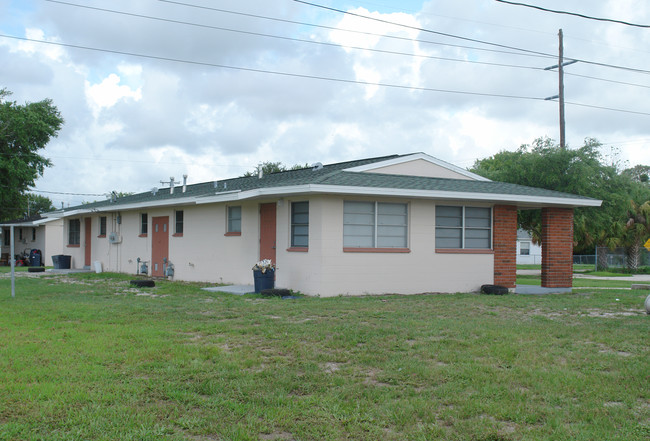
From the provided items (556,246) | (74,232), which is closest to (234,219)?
(556,246)

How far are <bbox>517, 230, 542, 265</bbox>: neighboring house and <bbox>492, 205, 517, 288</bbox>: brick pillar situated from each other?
4105cm

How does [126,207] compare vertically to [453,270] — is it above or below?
above

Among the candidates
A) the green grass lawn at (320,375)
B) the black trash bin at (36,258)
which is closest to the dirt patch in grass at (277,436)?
the green grass lawn at (320,375)

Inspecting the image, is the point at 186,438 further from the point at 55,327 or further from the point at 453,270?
the point at 453,270

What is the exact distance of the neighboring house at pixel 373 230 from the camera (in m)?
13.8

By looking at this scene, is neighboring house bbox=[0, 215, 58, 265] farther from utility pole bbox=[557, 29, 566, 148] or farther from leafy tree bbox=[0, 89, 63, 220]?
utility pole bbox=[557, 29, 566, 148]

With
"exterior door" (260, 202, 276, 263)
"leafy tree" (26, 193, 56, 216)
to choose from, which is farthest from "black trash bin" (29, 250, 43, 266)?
"leafy tree" (26, 193, 56, 216)

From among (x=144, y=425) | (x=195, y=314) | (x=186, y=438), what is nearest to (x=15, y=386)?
(x=144, y=425)

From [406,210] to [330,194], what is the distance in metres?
2.27

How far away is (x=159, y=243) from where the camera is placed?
20.3 m

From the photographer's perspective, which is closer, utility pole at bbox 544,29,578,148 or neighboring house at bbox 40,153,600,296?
neighboring house at bbox 40,153,600,296

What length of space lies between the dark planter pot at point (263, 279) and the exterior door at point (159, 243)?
6749 millimetres

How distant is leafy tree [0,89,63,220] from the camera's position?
35.7 m

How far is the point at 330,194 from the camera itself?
13.7 meters
